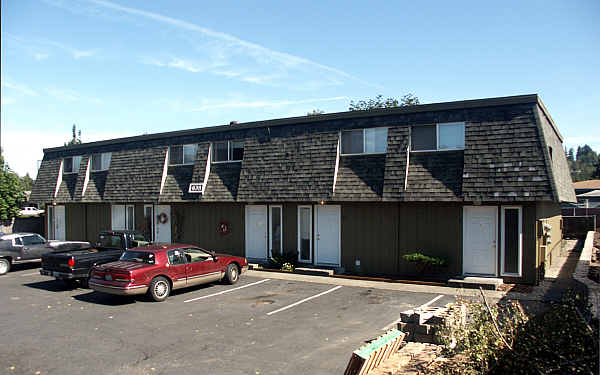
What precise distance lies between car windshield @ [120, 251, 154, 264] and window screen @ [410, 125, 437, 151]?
9629 millimetres

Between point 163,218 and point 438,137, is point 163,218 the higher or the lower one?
the lower one

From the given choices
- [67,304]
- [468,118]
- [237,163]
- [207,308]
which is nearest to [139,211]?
[237,163]

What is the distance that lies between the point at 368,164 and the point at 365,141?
3.13 ft

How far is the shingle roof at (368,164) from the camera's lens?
14.2m

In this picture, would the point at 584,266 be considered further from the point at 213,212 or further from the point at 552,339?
the point at 213,212

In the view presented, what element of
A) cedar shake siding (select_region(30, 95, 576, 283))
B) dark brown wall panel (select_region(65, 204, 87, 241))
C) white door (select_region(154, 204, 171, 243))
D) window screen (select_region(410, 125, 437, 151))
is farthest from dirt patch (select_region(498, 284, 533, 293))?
dark brown wall panel (select_region(65, 204, 87, 241))

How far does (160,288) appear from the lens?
41.6ft

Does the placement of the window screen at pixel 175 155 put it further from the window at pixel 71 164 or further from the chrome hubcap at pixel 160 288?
the chrome hubcap at pixel 160 288

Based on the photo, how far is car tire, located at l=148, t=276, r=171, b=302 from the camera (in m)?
→ 12.4

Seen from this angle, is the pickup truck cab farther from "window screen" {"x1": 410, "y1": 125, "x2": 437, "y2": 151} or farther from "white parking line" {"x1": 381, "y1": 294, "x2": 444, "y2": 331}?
"window screen" {"x1": 410, "y1": 125, "x2": 437, "y2": 151}

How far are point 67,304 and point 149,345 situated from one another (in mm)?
5161

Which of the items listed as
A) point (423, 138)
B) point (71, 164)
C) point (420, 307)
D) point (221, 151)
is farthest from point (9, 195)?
point (420, 307)

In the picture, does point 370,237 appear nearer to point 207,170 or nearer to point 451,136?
point 451,136

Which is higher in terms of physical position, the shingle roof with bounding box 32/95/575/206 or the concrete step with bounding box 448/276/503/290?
the shingle roof with bounding box 32/95/575/206
